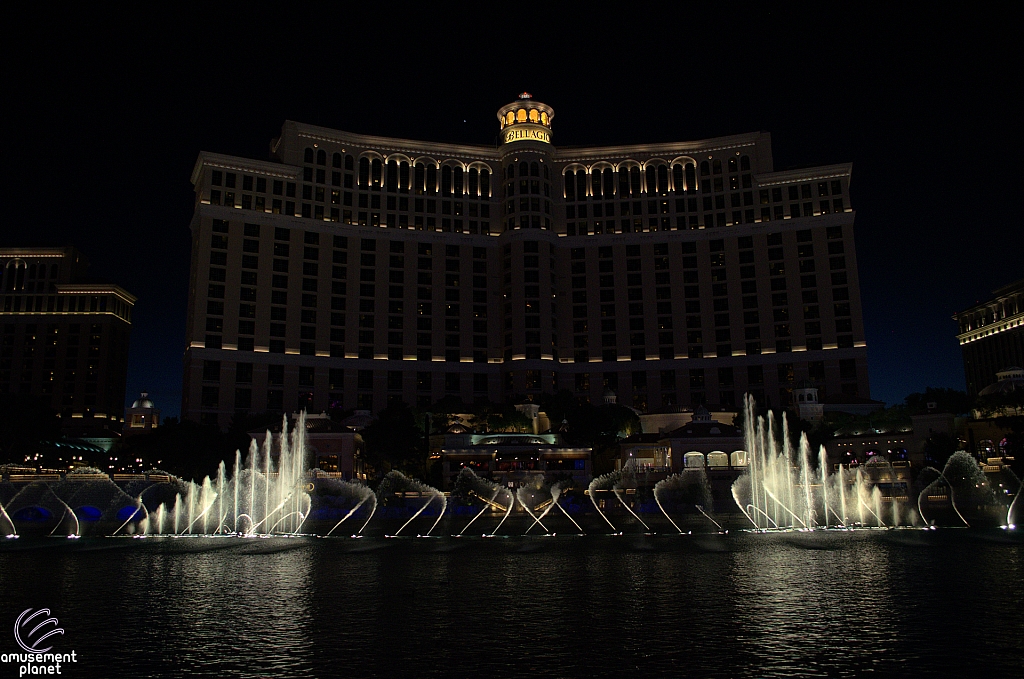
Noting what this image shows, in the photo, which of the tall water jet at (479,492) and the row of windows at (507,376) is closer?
the tall water jet at (479,492)

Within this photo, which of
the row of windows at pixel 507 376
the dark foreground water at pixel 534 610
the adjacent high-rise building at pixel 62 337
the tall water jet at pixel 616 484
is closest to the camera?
the dark foreground water at pixel 534 610

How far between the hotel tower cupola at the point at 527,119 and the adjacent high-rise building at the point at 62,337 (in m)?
94.0

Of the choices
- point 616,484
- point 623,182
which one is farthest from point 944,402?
point 623,182

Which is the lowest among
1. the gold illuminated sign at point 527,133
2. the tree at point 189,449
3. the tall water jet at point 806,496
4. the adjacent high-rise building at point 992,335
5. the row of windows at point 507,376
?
the tall water jet at point 806,496

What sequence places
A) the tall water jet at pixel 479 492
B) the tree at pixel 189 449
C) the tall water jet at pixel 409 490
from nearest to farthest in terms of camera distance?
the tall water jet at pixel 409 490 → the tall water jet at pixel 479 492 → the tree at pixel 189 449

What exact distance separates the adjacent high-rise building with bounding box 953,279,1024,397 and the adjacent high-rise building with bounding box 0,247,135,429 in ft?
561

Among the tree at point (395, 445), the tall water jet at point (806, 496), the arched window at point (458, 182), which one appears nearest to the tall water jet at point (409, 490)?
the tree at point (395, 445)

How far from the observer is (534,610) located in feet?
66.1

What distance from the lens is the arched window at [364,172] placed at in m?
134

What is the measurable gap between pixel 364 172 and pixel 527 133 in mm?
28208

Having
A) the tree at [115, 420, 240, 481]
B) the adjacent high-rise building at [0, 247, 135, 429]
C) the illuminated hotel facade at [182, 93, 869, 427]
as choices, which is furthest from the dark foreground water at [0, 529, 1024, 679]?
the adjacent high-rise building at [0, 247, 135, 429]

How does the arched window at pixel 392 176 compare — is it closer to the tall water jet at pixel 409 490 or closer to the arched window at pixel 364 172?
the arched window at pixel 364 172

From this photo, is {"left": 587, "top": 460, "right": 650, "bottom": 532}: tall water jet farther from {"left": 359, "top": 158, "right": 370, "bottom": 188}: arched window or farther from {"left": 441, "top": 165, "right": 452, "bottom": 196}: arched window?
{"left": 359, "top": 158, "right": 370, "bottom": 188}: arched window

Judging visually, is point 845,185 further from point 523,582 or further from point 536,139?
point 523,582
